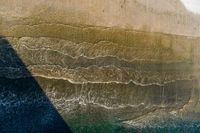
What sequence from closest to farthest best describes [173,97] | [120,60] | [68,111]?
[68,111], [120,60], [173,97]

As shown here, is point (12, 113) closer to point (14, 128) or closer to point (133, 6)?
point (14, 128)

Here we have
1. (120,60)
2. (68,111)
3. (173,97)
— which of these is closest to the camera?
(68,111)

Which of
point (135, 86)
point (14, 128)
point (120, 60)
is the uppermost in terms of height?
point (120, 60)

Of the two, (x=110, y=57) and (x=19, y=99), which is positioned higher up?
(x=110, y=57)

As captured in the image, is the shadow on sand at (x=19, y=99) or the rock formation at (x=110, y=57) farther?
the rock formation at (x=110, y=57)

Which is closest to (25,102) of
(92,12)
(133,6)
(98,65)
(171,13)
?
(98,65)

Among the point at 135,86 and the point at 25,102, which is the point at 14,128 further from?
the point at 135,86

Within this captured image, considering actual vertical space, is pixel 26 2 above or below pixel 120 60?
above

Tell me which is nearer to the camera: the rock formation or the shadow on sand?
the shadow on sand

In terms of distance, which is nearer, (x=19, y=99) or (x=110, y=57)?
(x=19, y=99)

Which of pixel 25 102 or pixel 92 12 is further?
pixel 92 12
